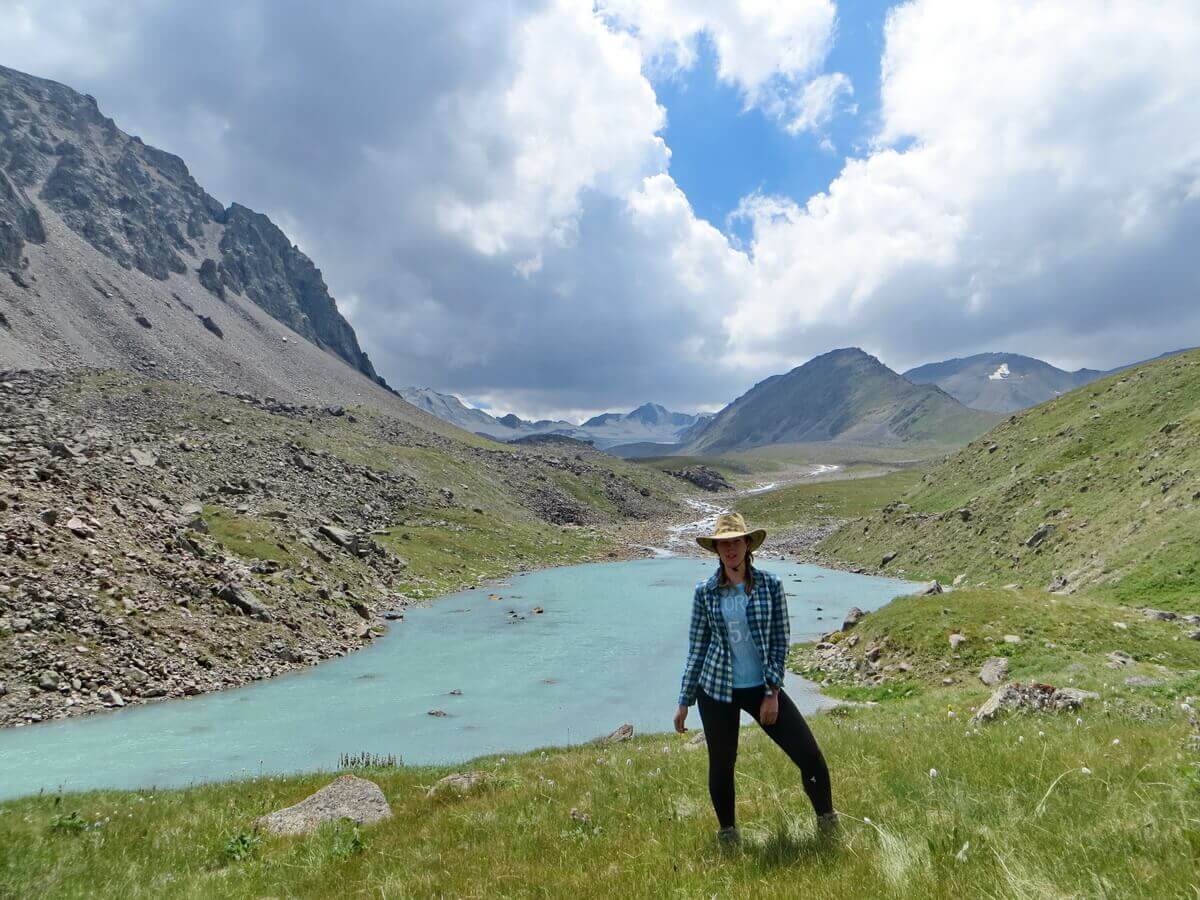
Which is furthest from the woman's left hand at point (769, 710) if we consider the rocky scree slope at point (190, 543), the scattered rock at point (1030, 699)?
the rocky scree slope at point (190, 543)

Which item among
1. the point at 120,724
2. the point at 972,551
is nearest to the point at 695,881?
the point at 120,724

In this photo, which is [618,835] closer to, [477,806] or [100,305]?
[477,806]

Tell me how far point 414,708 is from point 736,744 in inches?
1007

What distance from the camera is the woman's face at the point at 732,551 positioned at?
8.03m

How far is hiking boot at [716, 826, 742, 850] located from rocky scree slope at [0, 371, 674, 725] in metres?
29.7

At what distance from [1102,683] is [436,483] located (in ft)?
358

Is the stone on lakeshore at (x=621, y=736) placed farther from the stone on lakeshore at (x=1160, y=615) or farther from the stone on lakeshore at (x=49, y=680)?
the stone on lakeshore at (x=1160, y=615)

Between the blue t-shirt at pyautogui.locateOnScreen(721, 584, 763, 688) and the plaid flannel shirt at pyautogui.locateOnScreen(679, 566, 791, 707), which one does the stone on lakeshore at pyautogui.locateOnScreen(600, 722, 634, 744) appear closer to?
the plaid flannel shirt at pyautogui.locateOnScreen(679, 566, 791, 707)

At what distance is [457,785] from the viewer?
13.3 meters

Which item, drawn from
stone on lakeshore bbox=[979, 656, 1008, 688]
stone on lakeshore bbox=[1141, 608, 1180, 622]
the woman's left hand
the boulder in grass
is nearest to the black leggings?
the woman's left hand

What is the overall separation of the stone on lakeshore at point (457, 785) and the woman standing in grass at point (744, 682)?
7.08 metres

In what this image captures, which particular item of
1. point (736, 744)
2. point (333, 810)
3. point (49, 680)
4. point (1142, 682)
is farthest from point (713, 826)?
point (49, 680)

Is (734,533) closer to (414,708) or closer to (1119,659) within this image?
(1119,659)

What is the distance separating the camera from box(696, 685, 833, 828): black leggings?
7598mm
